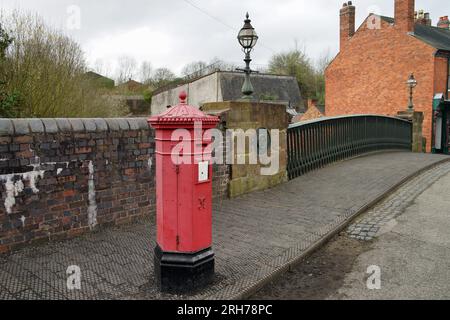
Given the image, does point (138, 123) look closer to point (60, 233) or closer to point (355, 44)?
point (60, 233)

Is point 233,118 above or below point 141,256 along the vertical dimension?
above

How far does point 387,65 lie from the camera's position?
23.6m

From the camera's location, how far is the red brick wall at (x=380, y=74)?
21.8 metres

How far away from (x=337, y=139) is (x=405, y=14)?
1647 cm

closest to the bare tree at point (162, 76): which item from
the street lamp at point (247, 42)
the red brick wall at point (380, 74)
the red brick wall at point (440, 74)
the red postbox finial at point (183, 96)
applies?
the red brick wall at point (380, 74)

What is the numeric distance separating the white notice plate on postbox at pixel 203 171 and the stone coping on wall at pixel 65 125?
6.45 ft

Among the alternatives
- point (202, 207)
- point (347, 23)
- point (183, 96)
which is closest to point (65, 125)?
point (183, 96)

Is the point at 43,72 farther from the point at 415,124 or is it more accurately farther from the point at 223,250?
the point at 415,124

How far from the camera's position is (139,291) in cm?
324

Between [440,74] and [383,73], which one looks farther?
[383,73]

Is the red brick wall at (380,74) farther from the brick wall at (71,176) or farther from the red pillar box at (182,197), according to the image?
the red pillar box at (182,197)

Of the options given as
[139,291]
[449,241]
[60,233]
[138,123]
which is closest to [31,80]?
[138,123]

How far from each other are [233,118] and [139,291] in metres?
3.95

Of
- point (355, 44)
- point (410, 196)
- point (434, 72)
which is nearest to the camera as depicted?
point (410, 196)
